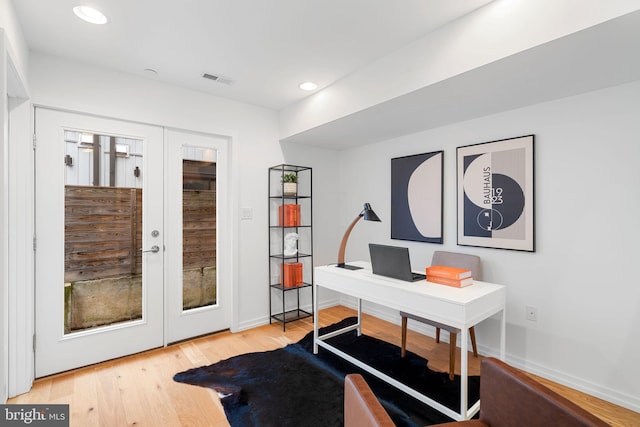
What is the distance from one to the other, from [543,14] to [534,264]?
179 cm

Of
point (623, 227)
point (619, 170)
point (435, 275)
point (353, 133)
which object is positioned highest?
point (353, 133)

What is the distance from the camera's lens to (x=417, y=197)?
3357mm

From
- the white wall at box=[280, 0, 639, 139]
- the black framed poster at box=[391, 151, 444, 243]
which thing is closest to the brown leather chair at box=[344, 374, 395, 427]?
the white wall at box=[280, 0, 639, 139]

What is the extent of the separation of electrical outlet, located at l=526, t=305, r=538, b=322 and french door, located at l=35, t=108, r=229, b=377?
283cm

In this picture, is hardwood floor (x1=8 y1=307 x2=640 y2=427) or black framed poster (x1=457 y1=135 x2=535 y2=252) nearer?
hardwood floor (x1=8 y1=307 x2=640 y2=427)

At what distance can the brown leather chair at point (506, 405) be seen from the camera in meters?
1.06

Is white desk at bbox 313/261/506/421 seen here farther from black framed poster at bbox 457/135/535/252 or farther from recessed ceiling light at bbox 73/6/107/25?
recessed ceiling light at bbox 73/6/107/25

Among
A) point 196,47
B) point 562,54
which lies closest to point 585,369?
point 562,54

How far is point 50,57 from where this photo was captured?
2.43m

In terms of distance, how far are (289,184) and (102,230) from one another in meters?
1.81

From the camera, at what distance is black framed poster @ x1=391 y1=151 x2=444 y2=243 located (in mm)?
3176

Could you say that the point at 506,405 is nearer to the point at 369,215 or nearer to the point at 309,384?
the point at 309,384

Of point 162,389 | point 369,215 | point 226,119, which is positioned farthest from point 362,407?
point 226,119

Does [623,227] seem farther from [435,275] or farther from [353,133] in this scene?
[353,133]
